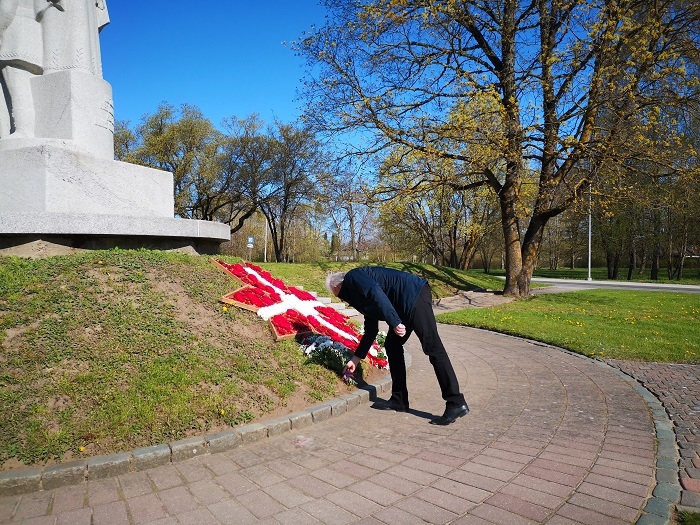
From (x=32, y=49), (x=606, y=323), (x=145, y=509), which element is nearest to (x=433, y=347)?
(x=145, y=509)

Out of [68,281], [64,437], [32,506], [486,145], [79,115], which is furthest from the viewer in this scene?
[486,145]

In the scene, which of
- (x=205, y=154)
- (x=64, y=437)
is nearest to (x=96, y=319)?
(x=64, y=437)

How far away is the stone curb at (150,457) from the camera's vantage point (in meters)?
3.30

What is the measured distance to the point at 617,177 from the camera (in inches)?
568

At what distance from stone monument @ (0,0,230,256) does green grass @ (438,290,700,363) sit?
7251 mm

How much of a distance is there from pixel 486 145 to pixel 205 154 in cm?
2607

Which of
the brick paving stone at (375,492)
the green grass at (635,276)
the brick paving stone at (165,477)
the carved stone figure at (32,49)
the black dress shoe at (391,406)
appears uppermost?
the carved stone figure at (32,49)

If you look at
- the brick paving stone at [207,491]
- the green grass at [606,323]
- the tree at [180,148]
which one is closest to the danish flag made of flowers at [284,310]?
the brick paving stone at [207,491]

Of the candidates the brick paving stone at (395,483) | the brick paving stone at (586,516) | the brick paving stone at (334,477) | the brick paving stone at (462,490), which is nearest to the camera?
the brick paving stone at (586,516)

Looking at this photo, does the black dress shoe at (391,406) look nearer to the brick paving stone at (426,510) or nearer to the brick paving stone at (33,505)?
the brick paving stone at (426,510)

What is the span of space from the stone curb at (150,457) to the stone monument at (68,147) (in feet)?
12.2

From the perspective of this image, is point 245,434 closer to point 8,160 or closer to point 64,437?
point 64,437

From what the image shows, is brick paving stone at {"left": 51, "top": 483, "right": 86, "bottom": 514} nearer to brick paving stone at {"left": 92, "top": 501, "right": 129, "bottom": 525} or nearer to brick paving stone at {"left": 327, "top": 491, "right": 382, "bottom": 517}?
brick paving stone at {"left": 92, "top": 501, "right": 129, "bottom": 525}

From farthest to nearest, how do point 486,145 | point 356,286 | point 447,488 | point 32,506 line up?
point 486,145
point 356,286
point 447,488
point 32,506
